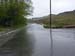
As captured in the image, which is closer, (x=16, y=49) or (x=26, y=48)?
(x=16, y=49)

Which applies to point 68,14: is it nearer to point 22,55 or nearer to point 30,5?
point 30,5

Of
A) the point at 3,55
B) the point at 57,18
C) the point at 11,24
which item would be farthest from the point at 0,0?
the point at 57,18

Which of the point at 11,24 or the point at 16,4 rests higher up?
the point at 16,4

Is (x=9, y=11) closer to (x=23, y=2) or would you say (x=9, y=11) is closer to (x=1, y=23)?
(x=1, y=23)

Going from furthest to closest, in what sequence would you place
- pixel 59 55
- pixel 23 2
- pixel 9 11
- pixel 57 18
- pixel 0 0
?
1. pixel 57 18
2. pixel 23 2
3. pixel 9 11
4. pixel 0 0
5. pixel 59 55

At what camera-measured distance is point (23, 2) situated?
62.0 m

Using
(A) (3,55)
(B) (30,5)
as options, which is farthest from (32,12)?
(A) (3,55)

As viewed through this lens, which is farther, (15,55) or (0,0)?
(0,0)

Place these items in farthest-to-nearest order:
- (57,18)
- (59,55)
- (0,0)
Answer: (57,18) < (0,0) < (59,55)

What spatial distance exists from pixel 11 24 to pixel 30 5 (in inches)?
544

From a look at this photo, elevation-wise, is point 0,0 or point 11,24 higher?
point 0,0

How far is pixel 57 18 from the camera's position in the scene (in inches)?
3666

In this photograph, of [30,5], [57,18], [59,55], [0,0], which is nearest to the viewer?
[59,55]

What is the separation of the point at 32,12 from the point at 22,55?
6288 centimetres
